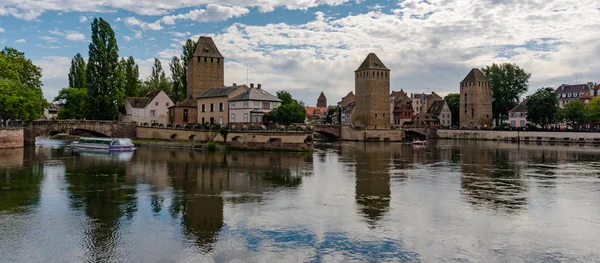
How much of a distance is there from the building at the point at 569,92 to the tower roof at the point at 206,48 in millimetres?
68546

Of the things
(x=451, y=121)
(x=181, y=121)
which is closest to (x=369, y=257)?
(x=181, y=121)

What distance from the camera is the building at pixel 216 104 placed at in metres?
51.2

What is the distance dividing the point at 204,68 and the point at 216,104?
12582 millimetres

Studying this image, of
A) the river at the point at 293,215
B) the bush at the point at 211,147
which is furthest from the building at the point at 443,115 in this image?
the river at the point at 293,215

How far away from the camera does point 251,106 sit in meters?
48.4

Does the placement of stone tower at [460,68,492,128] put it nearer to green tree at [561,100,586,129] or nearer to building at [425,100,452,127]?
building at [425,100,452,127]

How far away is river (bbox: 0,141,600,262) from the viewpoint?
37.2 feet

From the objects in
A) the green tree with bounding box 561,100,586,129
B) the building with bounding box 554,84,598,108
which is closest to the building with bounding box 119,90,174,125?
the green tree with bounding box 561,100,586,129

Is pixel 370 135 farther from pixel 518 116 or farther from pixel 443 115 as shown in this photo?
pixel 443 115

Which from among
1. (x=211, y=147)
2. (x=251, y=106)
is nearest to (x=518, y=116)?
(x=251, y=106)

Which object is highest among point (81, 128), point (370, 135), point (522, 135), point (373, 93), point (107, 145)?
point (373, 93)

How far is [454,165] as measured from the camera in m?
32.0

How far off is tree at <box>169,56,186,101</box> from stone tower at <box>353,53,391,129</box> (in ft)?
90.7

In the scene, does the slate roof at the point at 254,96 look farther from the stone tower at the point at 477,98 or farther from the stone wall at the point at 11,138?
the stone tower at the point at 477,98
